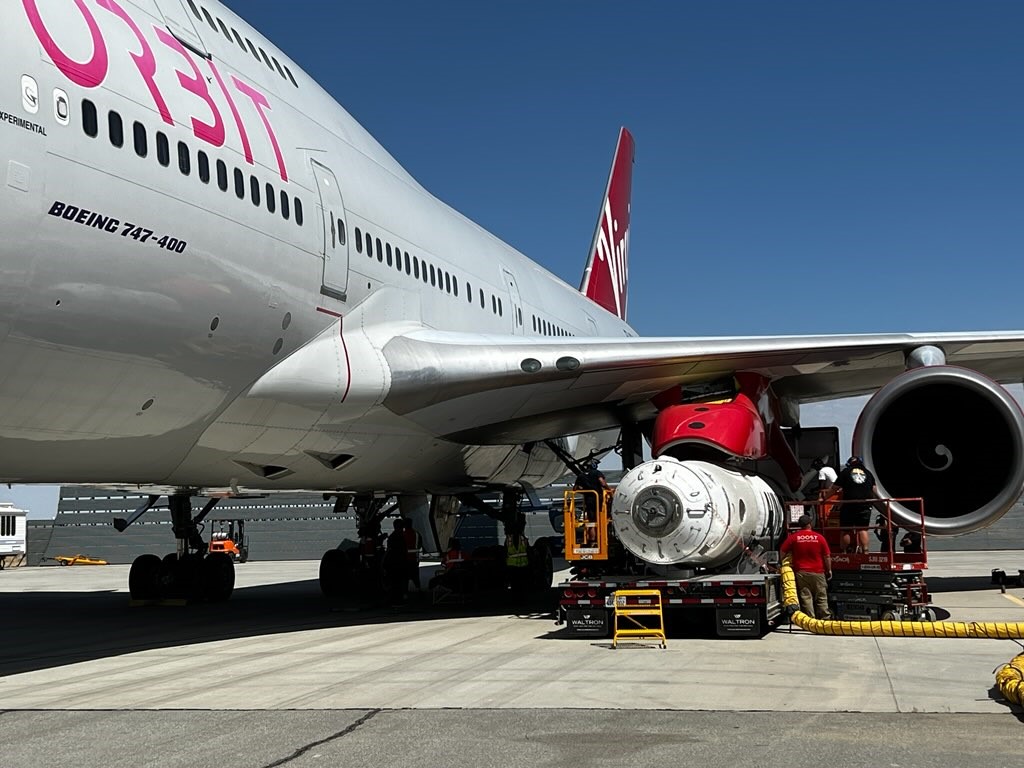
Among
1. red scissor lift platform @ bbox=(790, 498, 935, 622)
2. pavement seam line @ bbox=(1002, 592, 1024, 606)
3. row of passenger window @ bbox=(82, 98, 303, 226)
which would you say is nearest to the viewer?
row of passenger window @ bbox=(82, 98, 303, 226)

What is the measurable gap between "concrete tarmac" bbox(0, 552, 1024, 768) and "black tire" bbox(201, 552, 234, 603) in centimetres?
379

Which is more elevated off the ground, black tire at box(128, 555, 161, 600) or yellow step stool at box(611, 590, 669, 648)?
black tire at box(128, 555, 161, 600)

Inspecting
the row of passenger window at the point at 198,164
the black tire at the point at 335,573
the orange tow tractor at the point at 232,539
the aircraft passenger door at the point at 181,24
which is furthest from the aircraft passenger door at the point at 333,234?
the orange tow tractor at the point at 232,539

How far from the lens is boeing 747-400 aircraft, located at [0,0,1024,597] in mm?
6707

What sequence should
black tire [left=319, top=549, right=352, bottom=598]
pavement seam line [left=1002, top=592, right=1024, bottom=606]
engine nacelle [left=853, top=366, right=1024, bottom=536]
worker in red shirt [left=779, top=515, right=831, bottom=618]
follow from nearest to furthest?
worker in red shirt [left=779, top=515, right=831, bottom=618] < engine nacelle [left=853, top=366, right=1024, bottom=536] < pavement seam line [left=1002, top=592, right=1024, bottom=606] < black tire [left=319, top=549, right=352, bottom=598]

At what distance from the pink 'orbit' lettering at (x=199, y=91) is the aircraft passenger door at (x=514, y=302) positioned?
6.82 m

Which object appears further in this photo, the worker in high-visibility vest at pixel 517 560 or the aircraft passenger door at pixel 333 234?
the worker in high-visibility vest at pixel 517 560

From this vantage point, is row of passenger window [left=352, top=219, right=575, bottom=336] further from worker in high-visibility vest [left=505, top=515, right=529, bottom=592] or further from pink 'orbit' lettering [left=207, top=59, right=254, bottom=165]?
worker in high-visibility vest [left=505, top=515, right=529, bottom=592]

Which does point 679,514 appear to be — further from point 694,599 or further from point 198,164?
point 198,164

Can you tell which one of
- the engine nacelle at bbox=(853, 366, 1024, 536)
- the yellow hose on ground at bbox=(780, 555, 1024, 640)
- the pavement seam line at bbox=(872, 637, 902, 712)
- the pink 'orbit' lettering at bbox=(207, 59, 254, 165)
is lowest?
the pavement seam line at bbox=(872, 637, 902, 712)

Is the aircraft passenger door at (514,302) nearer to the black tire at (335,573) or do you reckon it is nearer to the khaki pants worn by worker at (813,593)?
the black tire at (335,573)

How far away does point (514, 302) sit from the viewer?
14.8m

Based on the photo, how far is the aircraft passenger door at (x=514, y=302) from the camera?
1463 centimetres

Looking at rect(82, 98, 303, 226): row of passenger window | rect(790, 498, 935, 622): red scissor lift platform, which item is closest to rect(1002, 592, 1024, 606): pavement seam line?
rect(790, 498, 935, 622): red scissor lift platform
